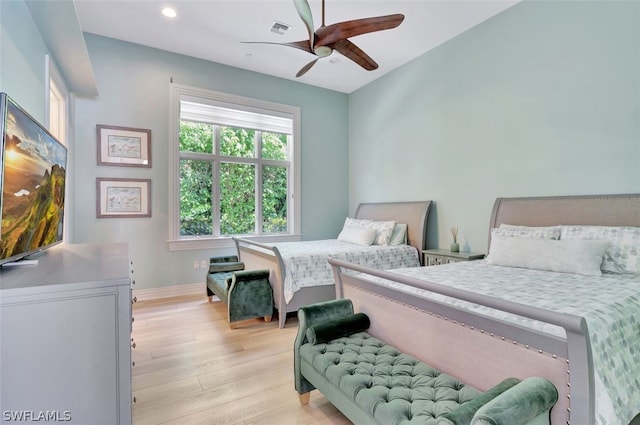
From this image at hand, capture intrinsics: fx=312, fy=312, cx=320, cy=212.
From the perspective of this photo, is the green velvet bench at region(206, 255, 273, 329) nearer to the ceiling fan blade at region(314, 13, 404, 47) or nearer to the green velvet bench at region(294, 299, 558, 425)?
the green velvet bench at region(294, 299, 558, 425)

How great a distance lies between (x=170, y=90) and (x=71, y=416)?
Answer: 4.10m

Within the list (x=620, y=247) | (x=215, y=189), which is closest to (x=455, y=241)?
(x=620, y=247)

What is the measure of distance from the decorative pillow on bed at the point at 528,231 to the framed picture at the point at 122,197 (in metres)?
4.17

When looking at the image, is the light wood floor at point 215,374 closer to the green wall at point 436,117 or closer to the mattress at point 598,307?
the mattress at point 598,307

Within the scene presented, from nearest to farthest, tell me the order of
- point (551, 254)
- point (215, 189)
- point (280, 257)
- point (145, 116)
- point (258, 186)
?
point (551, 254) → point (280, 257) → point (145, 116) → point (215, 189) → point (258, 186)

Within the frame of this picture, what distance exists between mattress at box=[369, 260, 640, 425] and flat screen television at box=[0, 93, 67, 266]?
196 centimetres

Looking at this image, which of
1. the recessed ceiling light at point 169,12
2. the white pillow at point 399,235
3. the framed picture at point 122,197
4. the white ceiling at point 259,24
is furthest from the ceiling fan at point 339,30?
the framed picture at point 122,197

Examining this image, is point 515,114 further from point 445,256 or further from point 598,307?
point 598,307

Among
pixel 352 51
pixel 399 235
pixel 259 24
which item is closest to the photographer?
pixel 352 51

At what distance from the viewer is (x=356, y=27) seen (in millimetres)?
2270

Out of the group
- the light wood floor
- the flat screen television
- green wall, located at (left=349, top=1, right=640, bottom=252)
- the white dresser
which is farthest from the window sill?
the white dresser

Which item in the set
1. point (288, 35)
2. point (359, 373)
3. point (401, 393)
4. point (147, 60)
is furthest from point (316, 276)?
point (147, 60)

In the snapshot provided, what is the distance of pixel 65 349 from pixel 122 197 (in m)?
3.37

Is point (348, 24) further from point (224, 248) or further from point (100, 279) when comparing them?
point (224, 248)
